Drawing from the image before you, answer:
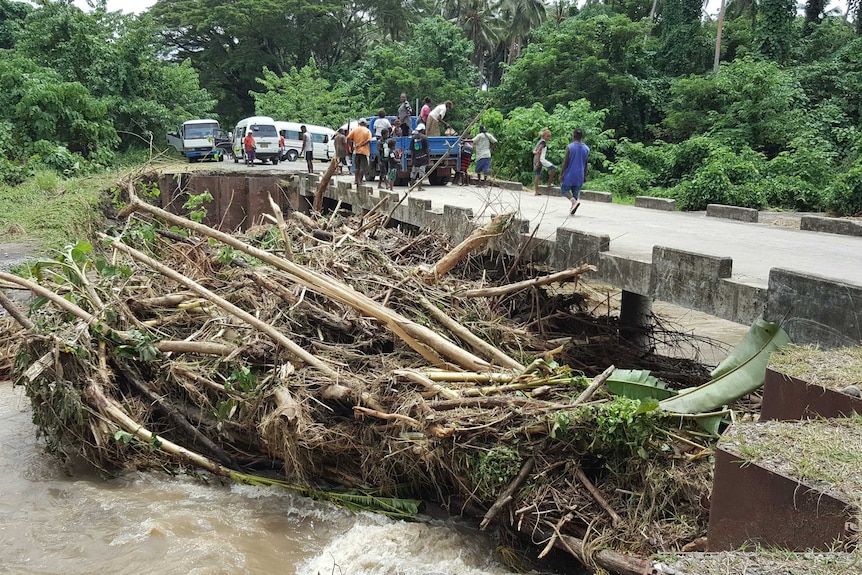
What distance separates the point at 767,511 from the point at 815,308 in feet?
6.70

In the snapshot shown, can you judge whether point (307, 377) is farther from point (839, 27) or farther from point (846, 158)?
point (839, 27)

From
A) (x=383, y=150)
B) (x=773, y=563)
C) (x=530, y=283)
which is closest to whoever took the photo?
(x=773, y=563)

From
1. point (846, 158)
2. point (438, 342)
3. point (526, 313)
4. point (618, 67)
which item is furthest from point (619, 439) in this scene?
point (618, 67)

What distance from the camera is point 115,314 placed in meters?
6.83

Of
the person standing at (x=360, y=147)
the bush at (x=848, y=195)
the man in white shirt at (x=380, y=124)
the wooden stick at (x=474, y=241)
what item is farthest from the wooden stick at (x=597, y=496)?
the man in white shirt at (x=380, y=124)

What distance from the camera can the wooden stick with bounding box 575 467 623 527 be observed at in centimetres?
450

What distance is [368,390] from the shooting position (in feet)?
19.0

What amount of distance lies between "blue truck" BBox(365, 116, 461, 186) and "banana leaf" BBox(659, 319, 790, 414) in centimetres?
1027

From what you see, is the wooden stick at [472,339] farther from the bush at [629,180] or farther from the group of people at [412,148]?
the bush at [629,180]

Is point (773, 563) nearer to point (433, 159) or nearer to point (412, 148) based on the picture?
point (412, 148)

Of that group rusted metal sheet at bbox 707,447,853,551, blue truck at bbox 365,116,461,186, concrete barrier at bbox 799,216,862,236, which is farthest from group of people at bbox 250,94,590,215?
rusted metal sheet at bbox 707,447,853,551

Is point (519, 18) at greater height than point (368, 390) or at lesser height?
greater

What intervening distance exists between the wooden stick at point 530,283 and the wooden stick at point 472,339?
52 cm

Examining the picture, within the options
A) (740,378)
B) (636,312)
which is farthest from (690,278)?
(636,312)
